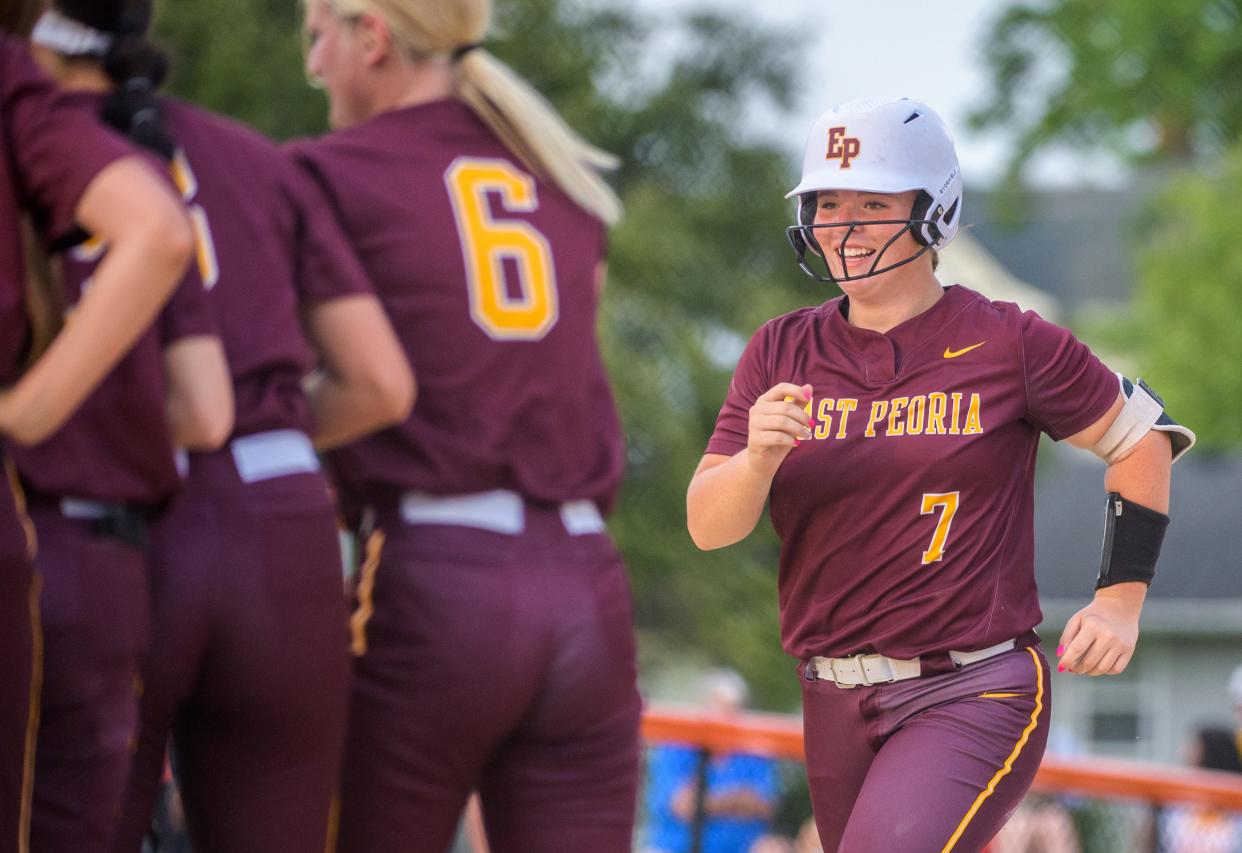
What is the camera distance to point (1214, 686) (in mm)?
29594

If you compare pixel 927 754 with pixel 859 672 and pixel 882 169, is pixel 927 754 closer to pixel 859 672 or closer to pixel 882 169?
pixel 859 672

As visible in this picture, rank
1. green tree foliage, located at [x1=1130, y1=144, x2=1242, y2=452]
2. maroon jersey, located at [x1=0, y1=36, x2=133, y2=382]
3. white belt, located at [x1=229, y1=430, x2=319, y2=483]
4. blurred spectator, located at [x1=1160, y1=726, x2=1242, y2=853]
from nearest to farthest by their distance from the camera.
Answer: maroon jersey, located at [x1=0, y1=36, x2=133, y2=382]
white belt, located at [x1=229, y1=430, x2=319, y2=483]
blurred spectator, located at [x1=1160, y1=726, x2=1242, y2=853]
green tree foliage, located at [x1=1130, y1=144, x2=1242, y2=452]

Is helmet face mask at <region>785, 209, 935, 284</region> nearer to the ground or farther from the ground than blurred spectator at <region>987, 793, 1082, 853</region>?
farther from the ground

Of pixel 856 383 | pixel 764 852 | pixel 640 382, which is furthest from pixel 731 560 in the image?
pixel 856 383

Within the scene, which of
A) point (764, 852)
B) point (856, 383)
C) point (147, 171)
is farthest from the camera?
point (764, 852)

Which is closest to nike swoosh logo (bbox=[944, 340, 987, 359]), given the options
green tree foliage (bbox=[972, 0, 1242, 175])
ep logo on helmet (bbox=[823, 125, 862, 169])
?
ep logo on helmet (bbox=[823, 125, 862, 169])

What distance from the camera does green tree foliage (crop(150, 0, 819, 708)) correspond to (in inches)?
671

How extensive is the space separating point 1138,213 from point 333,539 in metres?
36.5

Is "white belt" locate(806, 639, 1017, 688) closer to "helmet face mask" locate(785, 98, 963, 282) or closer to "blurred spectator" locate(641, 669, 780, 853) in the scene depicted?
"helmet face mask" locate(785, 98, 963, 282)

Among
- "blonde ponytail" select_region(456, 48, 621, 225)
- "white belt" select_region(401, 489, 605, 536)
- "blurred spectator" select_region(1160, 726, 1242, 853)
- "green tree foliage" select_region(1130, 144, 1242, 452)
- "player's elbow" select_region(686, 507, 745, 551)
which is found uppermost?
"blonde ponytail" select_region(456, 48, 621, 225)

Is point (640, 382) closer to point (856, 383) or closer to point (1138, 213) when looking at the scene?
point (856, 383)

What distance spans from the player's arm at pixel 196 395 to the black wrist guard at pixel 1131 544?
195 cm

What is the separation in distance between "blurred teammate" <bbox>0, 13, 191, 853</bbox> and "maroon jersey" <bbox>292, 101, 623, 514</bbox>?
0.80m

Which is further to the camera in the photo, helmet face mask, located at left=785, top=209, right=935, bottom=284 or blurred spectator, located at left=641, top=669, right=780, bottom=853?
blurred spectator, located at left=641, top=669, right=780, bottom=853
